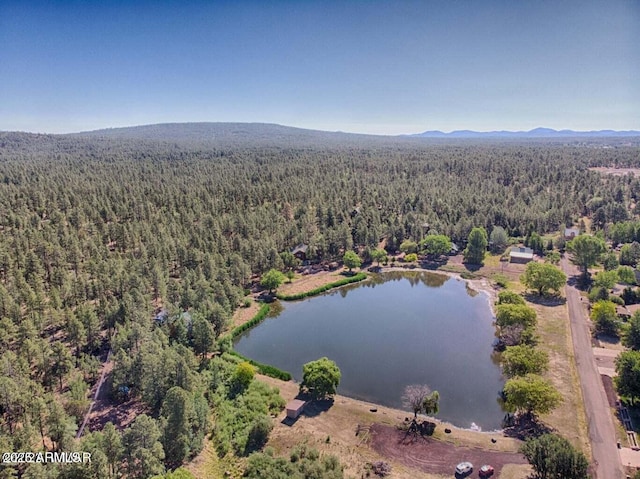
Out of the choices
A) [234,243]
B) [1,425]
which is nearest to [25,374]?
[1,425]

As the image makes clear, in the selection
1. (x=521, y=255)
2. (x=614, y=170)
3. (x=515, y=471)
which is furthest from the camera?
(x=614, y=170)

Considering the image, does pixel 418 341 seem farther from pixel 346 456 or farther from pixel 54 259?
pixel 54 259

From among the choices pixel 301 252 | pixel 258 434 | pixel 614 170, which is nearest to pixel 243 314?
pixel 301 252

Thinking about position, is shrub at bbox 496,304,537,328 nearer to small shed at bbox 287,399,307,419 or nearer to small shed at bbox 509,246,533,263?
small shed at bbox 287,399,307,419

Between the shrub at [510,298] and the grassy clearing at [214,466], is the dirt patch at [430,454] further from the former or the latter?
the shrub at [510,298]

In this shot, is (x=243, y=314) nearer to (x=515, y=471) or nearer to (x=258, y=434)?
(x=258, y=434)

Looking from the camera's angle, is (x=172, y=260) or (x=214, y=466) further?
(x=172, y=260)

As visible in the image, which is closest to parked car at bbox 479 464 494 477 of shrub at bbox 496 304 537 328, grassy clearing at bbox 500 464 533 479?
grassy clearing at bbox 500 464 533 479
